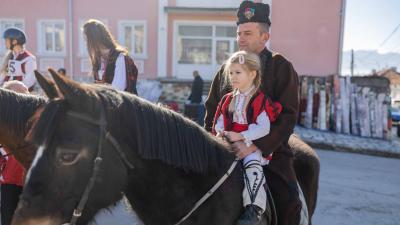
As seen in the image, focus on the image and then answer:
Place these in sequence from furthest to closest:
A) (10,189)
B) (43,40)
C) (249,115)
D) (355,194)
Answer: (43,40), (355,194), (10,189), (249,115)

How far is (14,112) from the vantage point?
2.81 m

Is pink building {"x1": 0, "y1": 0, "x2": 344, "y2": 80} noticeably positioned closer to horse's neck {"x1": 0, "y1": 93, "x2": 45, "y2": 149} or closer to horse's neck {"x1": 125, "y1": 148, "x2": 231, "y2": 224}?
horse's neck {"x1": 0, "y1": 93, "x2": 45, "y2": 149}

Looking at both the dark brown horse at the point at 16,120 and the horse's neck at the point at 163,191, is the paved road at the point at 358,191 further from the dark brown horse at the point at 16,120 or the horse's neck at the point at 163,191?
the dark brown horse at the point at 16,120

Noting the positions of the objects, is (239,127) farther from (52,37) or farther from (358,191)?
(52,37)

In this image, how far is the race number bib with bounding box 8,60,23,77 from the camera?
4.63m

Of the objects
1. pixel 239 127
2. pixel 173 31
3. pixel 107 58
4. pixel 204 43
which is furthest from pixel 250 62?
pixel 204 43

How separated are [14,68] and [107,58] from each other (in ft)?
4.42

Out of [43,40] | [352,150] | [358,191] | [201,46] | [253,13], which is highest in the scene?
[43,40]

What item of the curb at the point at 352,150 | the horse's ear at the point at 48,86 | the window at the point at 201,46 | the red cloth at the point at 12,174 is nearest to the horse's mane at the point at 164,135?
the horse's ear at the point at 48,86

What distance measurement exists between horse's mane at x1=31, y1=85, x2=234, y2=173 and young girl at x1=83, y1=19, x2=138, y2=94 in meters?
2.16

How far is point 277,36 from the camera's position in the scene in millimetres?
18391

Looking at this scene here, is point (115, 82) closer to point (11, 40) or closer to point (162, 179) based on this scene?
point (11, 40)

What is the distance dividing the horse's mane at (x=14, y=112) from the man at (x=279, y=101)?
1446 mm

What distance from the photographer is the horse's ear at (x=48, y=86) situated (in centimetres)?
166
